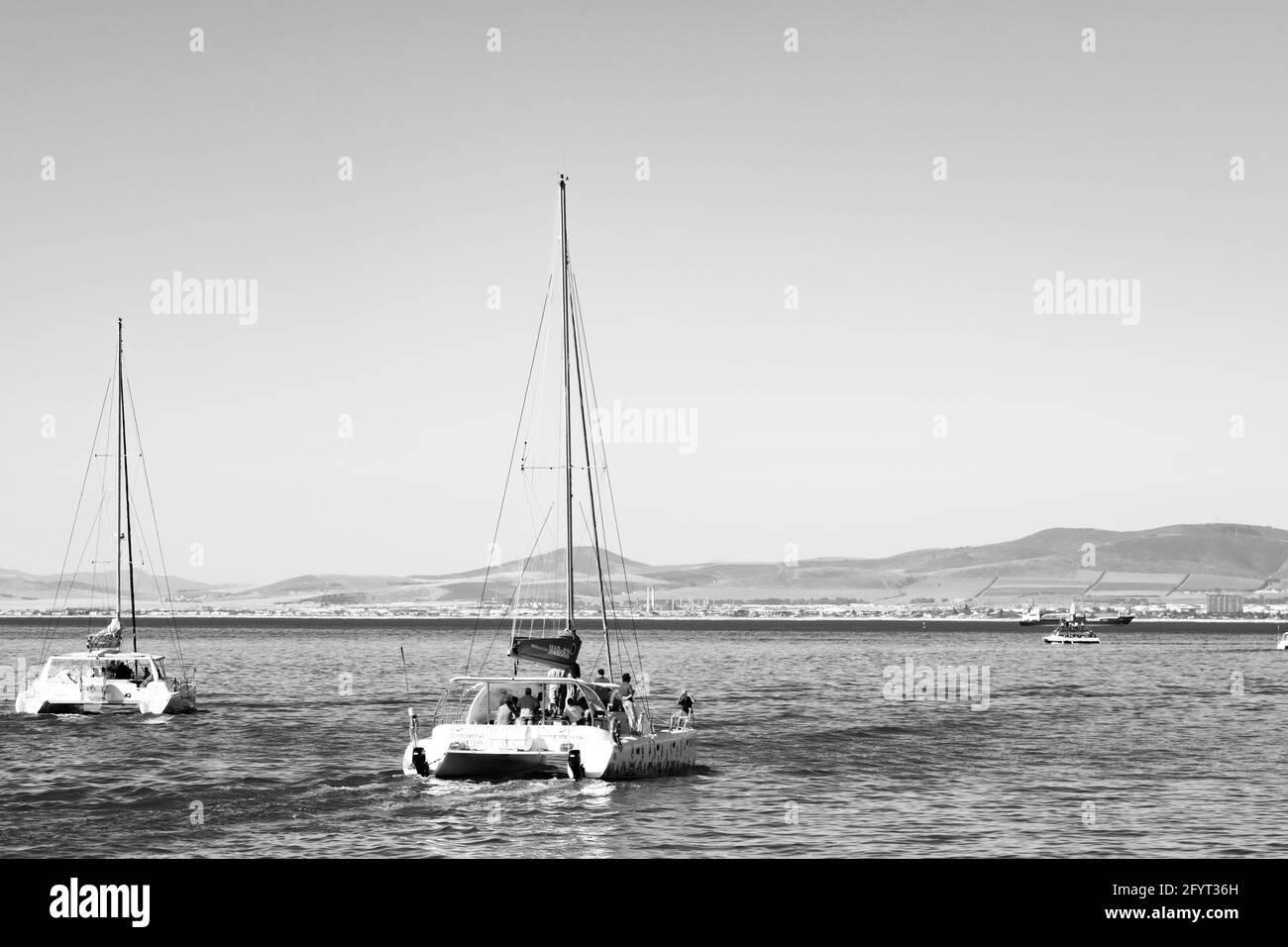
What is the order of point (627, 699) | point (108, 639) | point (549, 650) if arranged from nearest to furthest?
point (549, 650) → point (627, 699) → point (108, 639)

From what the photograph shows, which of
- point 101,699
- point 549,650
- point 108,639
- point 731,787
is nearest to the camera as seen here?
point 549,650

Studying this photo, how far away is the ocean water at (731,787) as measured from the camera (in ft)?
99.0

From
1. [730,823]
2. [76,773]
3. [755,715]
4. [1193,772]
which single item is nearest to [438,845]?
[730,823]

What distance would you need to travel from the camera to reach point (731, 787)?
39.7 m

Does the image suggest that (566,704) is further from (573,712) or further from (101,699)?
(101,699)

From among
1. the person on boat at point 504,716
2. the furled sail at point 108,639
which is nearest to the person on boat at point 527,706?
the person on boat at point 504,716

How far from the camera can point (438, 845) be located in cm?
2891

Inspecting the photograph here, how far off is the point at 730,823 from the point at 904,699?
155 feet

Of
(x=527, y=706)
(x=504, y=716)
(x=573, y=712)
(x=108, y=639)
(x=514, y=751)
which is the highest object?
(x=108, y=639)

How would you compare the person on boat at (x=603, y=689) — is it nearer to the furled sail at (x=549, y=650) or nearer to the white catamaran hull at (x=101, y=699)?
the furled sail at (x=549, y=650)

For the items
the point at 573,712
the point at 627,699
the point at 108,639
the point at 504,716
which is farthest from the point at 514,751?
the point at 108,639

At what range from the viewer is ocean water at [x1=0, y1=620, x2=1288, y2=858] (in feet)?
99.0

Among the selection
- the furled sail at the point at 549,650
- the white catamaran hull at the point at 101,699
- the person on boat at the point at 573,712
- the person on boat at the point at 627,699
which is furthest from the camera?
the white catamaran hull at the point at 101,699
